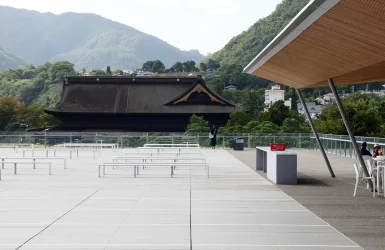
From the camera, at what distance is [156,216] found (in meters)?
11.2

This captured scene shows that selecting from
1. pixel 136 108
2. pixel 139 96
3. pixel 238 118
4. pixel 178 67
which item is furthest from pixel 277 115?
pixel 178 67

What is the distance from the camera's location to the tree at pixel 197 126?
163 ft

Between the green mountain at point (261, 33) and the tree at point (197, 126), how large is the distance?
227 ft

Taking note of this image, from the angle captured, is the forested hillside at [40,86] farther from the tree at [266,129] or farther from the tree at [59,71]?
the tree at [266,129]

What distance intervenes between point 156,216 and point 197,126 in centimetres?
3905

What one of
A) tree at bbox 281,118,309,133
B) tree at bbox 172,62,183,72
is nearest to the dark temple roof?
tree at bbox 281,118,309,133

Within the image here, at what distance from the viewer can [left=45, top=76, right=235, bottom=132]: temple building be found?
59.0 m

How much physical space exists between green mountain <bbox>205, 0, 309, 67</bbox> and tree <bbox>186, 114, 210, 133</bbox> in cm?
6905

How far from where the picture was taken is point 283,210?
Answer: 1201 cm

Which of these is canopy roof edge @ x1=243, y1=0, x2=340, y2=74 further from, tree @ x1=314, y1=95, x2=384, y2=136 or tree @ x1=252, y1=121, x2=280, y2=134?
tree @ x1=314, y1=95, x2=384, y2=136

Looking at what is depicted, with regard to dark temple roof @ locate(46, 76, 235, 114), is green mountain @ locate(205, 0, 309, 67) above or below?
above

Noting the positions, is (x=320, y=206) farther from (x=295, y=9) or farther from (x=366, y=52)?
(x=295, y=9)

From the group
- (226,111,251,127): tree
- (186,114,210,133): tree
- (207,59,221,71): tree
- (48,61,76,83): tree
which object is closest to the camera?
(186,114,210,133): tree

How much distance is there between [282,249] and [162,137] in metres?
35.8
